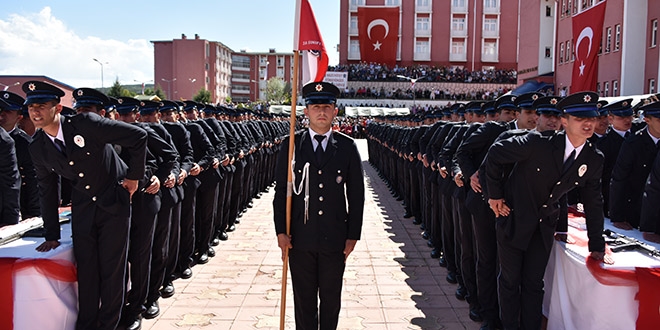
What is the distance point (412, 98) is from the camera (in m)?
47.6

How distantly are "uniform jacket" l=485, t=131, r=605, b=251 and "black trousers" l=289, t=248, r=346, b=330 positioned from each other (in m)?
1.45

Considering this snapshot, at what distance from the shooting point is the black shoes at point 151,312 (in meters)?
5.12

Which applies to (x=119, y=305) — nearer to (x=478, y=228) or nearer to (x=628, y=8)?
(x=478, y=228)

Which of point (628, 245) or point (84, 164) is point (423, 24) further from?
point (84, 164)

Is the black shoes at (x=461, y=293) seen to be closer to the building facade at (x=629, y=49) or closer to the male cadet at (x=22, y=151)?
the male cadet at (x=22, y=151)

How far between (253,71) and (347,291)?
99.0 m

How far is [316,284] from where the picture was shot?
401cm

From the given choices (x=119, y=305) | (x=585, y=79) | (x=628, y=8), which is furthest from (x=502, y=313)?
(x=628, y=8)

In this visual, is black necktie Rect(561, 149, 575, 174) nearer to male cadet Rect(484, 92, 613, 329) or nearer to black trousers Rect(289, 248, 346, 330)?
male cadet Rect(484, 92, 613, 329)

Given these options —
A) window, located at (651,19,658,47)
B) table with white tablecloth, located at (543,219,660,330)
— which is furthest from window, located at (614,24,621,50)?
table with white tablecloth, located at (543,219,660,330)

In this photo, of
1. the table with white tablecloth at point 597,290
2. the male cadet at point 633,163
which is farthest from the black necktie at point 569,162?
the male cadet at point 633,163

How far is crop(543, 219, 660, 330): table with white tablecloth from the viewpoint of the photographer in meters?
3.88

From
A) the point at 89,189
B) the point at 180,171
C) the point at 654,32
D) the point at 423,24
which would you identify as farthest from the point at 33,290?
the point at 423,24

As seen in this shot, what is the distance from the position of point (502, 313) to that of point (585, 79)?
25.1 metres
